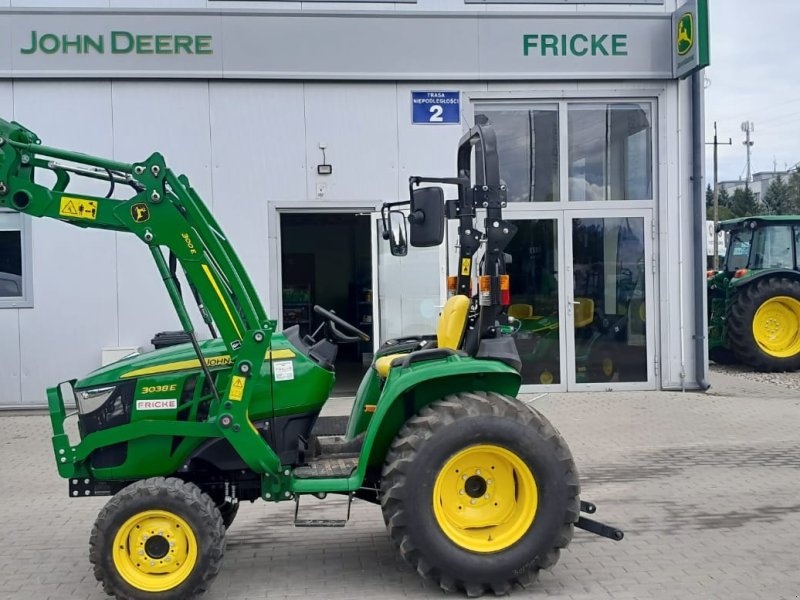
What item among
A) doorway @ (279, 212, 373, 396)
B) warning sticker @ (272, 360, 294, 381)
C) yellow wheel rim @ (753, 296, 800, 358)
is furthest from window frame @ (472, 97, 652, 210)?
warning sticker @ (272, 360, 294, 381)

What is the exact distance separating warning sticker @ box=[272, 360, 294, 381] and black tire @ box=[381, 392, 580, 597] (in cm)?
72

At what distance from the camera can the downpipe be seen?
11578 mm

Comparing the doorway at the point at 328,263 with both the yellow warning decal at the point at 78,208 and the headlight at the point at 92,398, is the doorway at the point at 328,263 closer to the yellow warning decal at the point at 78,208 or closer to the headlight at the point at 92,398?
the headlight at the point at 92,398

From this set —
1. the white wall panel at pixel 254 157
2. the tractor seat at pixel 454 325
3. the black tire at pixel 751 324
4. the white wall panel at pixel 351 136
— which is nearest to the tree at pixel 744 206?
the black tire at pixel 751 324

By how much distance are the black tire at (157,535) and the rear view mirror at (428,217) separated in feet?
6.18

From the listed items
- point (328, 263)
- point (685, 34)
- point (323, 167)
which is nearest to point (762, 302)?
point (685, 34)

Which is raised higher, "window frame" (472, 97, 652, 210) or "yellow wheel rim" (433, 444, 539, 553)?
"window frame" (472, 97, 652, 210)

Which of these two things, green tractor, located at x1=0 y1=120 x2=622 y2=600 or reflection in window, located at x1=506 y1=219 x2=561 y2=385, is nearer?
green tractor, located at x1=0 y1=120 x2=622 y2=600

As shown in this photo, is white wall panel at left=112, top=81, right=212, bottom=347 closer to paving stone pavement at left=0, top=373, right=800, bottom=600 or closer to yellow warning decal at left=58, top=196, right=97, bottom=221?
paving stone pavement at left=0, top=373, right=800, bottom=600

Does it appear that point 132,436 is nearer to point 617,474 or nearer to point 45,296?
point 617,474

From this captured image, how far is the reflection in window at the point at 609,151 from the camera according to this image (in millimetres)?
11719

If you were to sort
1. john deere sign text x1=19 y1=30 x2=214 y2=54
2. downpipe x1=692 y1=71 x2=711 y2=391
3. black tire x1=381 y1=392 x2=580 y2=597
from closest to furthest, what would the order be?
black tire x1=381 y1=392 x2=580 y2=597, john deere sign text x1=19 y1=30 x2=214 y2=54, downpipe x1=692 y1=71 x2=711 y2=391

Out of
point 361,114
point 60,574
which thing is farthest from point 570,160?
point 60,574

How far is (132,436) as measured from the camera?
5027 mm
